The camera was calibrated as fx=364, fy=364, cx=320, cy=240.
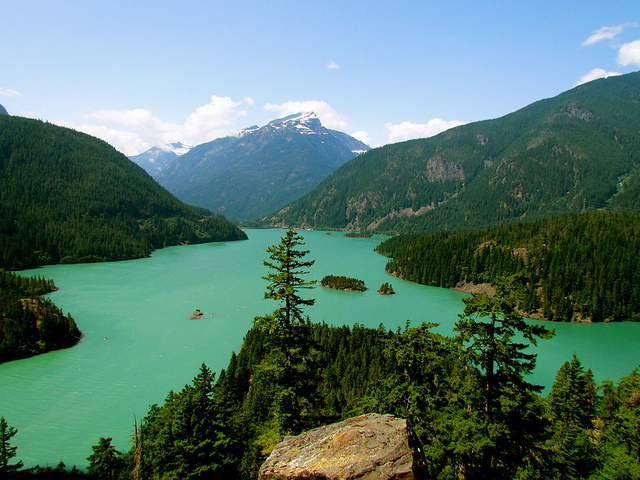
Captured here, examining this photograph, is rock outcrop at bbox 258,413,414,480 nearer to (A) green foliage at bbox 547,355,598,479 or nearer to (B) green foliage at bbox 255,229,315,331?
(B) green foliage at bbox 255,229,315,331

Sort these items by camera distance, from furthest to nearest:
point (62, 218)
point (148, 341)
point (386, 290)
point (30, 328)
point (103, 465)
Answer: point (62, 218), point (386, 290), point (148, 341), point (30, 328), point (103, 465)

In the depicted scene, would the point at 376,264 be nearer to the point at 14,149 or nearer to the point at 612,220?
the point at 612,220

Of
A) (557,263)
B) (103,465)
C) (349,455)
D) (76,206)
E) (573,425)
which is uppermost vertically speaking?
(76,206)

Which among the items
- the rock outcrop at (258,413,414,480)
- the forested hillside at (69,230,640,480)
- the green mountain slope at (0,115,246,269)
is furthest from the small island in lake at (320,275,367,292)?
the green mountain slope at (0,115,246,269)

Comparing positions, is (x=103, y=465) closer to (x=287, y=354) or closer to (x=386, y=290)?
(x=287, y=354)

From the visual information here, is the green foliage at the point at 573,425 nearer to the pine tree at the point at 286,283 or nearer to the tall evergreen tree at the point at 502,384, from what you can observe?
the tall evergreen tree at the point at 502,384

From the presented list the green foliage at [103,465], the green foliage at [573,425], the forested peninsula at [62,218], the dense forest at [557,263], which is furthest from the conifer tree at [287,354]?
the dense forest at [557,263]

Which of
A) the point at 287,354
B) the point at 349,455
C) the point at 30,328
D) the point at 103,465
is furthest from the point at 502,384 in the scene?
the point at 30,328
